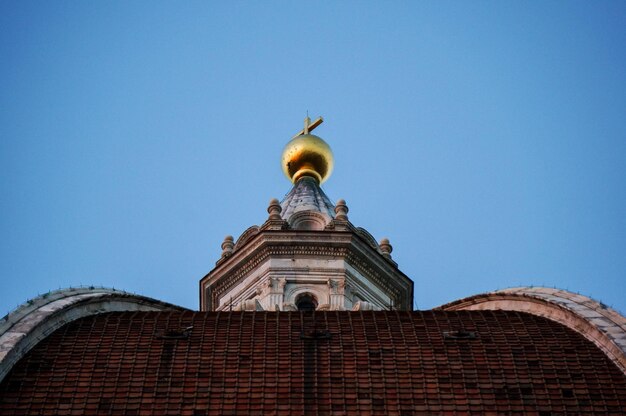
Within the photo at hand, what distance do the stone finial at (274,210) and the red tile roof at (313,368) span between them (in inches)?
391

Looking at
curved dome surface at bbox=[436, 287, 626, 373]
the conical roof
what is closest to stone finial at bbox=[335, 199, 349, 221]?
the conical roof

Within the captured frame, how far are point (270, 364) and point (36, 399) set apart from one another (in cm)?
503

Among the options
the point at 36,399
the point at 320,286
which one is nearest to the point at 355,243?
the point at 320,286

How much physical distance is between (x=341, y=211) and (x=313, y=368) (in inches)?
570

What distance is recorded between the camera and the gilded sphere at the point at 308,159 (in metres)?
53.8

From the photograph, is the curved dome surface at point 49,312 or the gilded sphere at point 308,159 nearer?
the curved dome surface at point 49,312

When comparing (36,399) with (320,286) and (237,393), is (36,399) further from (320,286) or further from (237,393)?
(320,286)

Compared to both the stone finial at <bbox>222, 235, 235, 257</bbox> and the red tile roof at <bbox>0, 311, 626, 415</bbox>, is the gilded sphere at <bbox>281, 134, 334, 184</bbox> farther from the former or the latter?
the red tile roof at <bbox>0, 311, 626, 415</bbox>

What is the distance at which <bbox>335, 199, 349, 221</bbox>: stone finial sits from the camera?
48.4 meters

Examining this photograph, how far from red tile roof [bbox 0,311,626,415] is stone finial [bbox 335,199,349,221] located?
1027 centimetres

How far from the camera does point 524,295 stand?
39531 millimetres

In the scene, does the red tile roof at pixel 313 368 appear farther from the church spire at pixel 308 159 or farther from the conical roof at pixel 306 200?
the church spire at pixel 308 159

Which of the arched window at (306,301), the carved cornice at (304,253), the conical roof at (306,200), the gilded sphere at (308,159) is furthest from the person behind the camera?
the gilded sphere at (308,159)

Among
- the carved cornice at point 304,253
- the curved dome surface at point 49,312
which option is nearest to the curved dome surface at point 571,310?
the carved cornice at point 304,253
